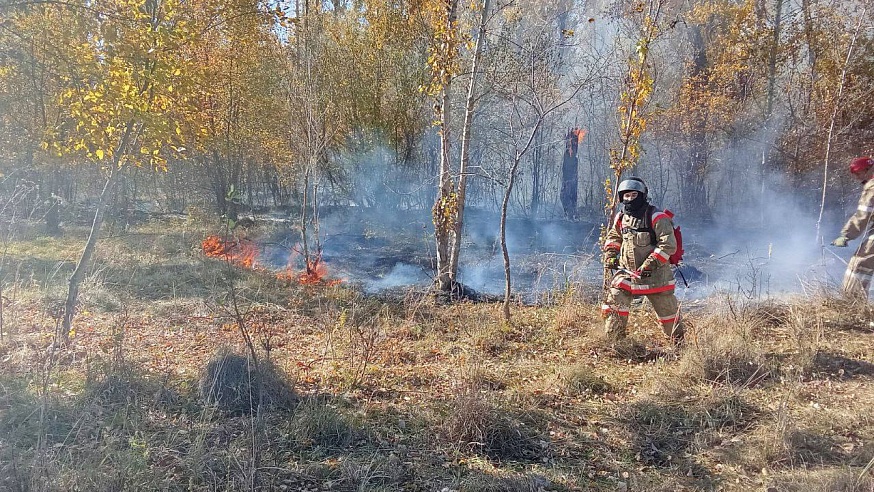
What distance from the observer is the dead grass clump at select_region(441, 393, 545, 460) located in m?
3.20

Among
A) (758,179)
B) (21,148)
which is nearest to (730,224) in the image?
(758,179)

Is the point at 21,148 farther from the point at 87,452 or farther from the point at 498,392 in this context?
the point at 498,392

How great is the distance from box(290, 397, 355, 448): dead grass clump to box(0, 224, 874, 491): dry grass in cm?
1

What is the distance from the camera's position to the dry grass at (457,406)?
287 cm

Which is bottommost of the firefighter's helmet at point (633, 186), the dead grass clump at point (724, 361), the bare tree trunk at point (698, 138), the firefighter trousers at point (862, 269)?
the dead grass clump at point (724, 361)

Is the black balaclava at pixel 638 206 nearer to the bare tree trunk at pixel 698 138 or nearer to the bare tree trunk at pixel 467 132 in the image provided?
the bare tree trunk at pixel 467 132

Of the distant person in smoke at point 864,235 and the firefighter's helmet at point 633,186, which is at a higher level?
the firefighter's helmet at point 633,186

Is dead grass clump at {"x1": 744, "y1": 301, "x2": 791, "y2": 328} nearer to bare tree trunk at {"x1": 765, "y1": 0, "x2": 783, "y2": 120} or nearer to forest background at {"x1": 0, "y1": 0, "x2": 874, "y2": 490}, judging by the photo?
forest background at {"x1": 0, "y1": 0, "x2": 874, "y2": 490}

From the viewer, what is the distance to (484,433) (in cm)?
322

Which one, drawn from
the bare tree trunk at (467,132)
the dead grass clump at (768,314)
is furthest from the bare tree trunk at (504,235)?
the dead grass clump at (768,314)

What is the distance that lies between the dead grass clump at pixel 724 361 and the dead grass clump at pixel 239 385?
3.47 meters

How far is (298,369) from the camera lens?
4.52m

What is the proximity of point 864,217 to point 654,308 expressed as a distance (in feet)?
10.5

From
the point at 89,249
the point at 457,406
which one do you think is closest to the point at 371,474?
the point at 457,406
